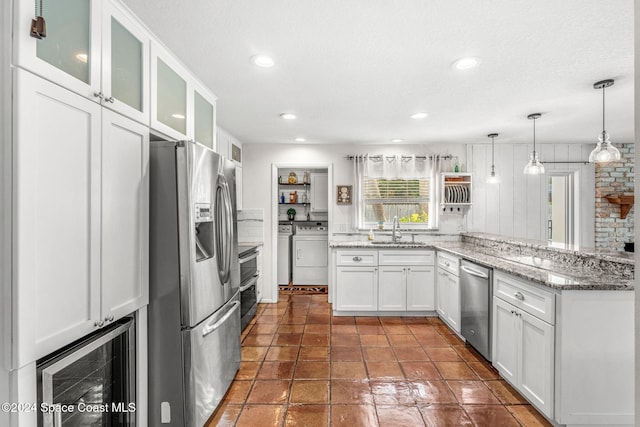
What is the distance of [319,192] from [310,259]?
121 cm

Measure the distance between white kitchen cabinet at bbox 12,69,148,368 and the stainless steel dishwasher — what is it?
2.65m

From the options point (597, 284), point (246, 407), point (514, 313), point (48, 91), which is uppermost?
point (48, 91)

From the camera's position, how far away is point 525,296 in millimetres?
2338

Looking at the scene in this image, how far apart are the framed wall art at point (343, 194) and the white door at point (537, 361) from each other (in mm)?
3045

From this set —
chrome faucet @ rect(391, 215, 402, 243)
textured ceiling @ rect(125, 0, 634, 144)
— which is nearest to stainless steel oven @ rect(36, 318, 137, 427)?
textured ceiling @ rect(125, 0, 634, 144)

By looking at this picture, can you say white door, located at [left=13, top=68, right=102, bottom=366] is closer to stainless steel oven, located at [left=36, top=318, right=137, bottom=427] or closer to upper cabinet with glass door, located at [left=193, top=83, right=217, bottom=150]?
stainless steel oven, located at [left=36, top=318, right=137, bottom=427]

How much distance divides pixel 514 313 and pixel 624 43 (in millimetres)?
1833

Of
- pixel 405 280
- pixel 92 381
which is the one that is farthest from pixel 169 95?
pixel 405 280

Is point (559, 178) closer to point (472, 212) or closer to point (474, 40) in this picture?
point (472, 212)

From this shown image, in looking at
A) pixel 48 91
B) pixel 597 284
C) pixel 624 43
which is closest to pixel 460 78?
pixel 624 43

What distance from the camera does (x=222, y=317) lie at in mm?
2301

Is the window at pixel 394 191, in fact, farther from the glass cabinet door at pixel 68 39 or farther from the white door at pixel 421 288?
the glass cabinet door at pixel 68 39

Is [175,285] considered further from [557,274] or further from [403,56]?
[557,274]

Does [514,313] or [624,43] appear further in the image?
[514,313]
